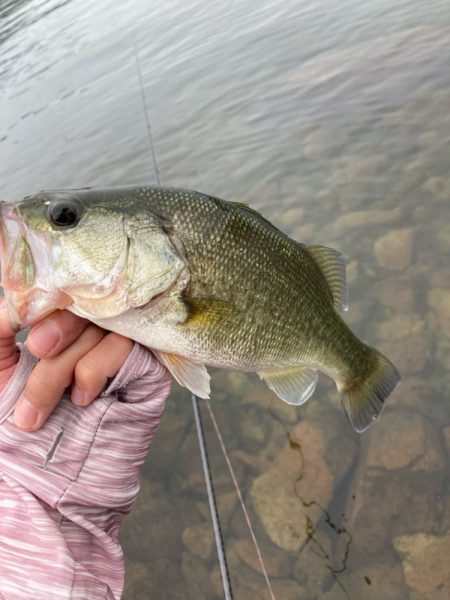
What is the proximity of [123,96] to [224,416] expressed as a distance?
906 cm

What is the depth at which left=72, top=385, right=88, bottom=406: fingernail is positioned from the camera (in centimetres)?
182

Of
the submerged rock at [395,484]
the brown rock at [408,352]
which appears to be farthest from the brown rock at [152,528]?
the brown rock at [408,352]

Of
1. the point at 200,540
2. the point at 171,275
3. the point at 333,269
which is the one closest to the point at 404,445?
the point at 200,540

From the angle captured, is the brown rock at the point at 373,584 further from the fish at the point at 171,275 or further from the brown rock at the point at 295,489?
the fish at the point at 171,275

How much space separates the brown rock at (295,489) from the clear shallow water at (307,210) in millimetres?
13

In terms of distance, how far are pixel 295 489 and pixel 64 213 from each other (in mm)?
2816

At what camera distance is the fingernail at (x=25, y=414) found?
175 cm

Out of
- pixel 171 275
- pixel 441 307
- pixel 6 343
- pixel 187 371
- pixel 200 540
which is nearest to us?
pixel 6 343

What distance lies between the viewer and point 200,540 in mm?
3816

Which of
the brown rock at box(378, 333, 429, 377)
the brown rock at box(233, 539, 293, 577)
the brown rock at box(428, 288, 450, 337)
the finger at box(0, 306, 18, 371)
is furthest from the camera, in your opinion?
the brown rock at box(428, 288, 450, 337)

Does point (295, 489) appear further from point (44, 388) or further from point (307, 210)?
point (307, 210)

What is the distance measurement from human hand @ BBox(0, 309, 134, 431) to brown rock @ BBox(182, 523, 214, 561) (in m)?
2.42

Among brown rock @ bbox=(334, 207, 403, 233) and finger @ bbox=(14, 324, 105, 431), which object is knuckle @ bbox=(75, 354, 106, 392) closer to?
finger @ bbox=(14, 324, 105, 431)

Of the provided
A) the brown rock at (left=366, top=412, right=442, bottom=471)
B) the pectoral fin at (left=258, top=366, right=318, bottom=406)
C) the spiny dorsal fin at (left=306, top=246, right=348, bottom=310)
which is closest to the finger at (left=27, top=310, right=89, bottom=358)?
the pectoral fin at (left=258, top=366, right=318, bottom=406)
